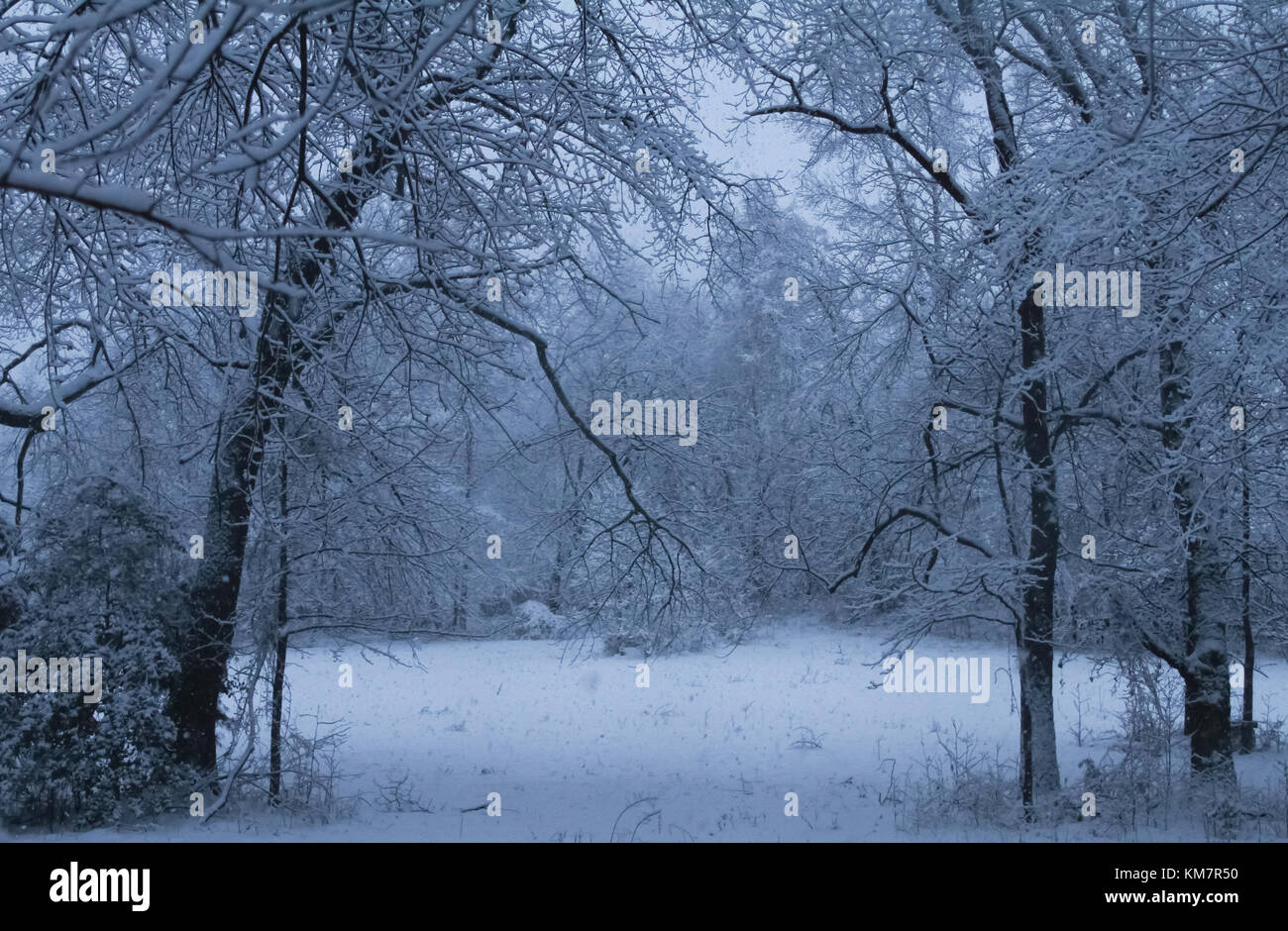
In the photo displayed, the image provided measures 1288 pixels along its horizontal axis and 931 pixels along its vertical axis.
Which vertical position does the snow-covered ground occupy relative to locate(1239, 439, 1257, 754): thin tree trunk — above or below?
below

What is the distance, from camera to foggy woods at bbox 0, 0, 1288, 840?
17.3 feet

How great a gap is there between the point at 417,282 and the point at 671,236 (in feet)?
6.35

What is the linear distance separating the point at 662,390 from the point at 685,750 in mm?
5356

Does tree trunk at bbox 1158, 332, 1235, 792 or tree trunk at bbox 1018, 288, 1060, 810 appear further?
tree trunk at bbox 1018, 288, 1060, 810

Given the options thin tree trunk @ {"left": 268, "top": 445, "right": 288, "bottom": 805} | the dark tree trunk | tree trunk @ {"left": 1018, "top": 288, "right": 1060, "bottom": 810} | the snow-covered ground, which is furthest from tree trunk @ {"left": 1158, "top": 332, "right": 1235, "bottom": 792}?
thin tree trunk @ {"left": 268, "top": 445, "right": 288, "bottom": 805}

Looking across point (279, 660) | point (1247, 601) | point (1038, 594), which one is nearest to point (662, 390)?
point (1038, 594)

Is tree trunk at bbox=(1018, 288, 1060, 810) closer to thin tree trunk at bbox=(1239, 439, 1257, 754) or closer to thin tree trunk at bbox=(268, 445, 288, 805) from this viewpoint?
thin tree trunk at bbox=(1239, 439, 1257, 754)

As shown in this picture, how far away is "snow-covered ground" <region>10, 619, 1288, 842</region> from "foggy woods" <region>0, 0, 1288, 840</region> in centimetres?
15

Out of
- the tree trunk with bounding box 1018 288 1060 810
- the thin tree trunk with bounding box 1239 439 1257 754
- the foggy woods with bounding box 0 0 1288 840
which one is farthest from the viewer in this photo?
the tree trunk with bounding box 1018 288 1060 810

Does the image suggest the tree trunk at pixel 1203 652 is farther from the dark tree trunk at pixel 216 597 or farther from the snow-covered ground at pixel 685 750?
the dark tree trunk at pixel 216 597

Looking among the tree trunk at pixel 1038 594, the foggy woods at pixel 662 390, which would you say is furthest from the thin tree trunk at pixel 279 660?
the tree trunk at pixel 1038 594

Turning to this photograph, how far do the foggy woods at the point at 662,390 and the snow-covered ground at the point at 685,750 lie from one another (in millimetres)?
151
